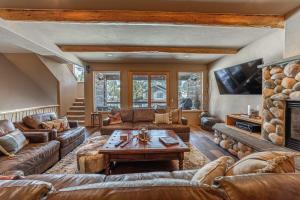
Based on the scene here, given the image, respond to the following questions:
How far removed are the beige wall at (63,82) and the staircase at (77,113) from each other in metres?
0.21

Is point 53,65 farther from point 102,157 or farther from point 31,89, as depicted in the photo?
point 102,157

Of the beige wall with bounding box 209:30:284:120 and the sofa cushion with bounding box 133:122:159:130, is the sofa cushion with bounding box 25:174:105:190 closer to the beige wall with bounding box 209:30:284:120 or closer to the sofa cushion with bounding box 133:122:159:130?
the sofa cushion with bounding box 133:122:159:130

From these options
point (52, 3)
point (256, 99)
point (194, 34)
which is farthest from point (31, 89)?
point (256, 99)

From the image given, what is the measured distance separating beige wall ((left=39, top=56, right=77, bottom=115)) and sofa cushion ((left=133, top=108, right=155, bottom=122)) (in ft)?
9.73

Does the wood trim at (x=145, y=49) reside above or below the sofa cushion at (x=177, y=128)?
above

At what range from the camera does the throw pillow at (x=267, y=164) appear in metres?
1.23

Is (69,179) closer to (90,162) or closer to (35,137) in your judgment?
(90,162)

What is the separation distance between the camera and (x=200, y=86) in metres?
8.05

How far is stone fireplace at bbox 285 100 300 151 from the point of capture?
115 inches

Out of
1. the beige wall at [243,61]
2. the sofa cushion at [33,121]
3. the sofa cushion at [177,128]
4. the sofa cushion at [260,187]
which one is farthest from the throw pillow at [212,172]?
the sofa cushion at [33,121]

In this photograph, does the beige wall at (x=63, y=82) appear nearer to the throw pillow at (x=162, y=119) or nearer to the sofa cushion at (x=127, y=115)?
the sofa cushion at (x=127, y=115)

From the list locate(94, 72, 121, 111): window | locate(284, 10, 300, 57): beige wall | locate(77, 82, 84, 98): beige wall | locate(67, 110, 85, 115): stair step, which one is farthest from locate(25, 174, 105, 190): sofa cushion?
locate(77, 82, 84, 98): beige wall

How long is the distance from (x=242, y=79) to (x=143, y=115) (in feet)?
9.26

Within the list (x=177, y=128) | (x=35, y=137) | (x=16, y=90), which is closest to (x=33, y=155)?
(x=35, y=137)
